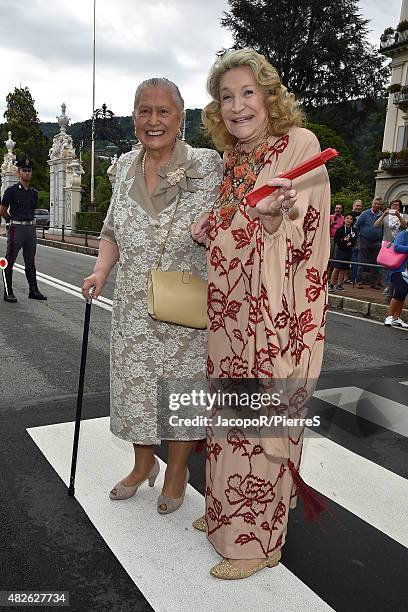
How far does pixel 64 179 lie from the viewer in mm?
30656

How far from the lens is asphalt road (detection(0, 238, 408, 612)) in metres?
2.14

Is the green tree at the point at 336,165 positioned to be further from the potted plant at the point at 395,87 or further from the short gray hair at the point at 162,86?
the short gray hair at the point at 162,86

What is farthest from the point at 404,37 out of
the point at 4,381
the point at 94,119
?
the point at 4,381

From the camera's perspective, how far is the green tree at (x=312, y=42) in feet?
125

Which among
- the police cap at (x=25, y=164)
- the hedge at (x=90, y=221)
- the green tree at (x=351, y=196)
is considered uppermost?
the green tree at (x=351, y=196)

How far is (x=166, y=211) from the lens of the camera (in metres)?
2.35

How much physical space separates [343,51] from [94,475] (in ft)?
138

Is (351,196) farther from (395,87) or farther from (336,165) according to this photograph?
(395,87)

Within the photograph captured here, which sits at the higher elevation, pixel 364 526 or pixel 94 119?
pixel 94 119

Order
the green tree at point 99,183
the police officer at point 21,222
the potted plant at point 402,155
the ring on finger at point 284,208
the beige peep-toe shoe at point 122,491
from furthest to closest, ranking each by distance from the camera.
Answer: the green tree at point 99,183 < the potted plant at point 402,155 < the police officer at point 21,222 < the beige peep-toe shoe at point 122,491 < the ring on finger at point 284,208

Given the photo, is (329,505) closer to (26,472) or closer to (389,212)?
(26,472)

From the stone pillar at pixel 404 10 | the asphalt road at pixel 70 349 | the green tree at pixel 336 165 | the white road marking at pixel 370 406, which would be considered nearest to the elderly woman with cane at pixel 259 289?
the white road marking at pixel 370 406

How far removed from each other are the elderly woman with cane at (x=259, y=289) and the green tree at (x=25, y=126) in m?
64.6

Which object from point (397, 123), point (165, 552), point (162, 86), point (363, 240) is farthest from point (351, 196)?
point (165, 552)
